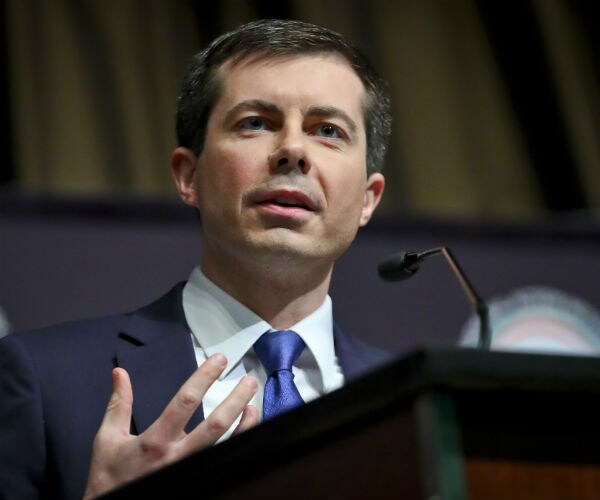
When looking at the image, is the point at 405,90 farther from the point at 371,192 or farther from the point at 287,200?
the point at 287,200

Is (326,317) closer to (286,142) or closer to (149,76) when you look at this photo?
(286,142)

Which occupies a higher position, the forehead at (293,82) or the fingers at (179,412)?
the forehead at (293,82)

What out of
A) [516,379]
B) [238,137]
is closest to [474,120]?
[238,137]

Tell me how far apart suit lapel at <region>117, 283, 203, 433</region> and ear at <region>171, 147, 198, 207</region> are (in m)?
0.20

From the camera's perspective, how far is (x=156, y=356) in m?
2.02

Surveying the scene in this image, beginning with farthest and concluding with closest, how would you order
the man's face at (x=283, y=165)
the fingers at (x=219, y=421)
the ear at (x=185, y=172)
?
the ear at (x=185, y=172) < the man's face at (x=283, y=165) < the fingers at (x=219, y=421)

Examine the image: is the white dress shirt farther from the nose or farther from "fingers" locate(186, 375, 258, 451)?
"fingers" locate(186, 375, 258, 451)

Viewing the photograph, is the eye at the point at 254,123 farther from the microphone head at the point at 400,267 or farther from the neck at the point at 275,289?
the microphone head at the point at 400,267

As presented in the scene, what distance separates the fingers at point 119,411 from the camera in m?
1.60

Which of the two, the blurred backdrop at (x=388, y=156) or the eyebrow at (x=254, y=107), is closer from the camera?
the eyebrow at (x=254, y=107)

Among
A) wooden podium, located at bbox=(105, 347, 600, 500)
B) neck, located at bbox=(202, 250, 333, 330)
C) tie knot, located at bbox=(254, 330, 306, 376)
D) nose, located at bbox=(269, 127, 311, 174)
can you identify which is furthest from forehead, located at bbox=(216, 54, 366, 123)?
wooden podium, located at bbox=(105, 347, 600, 500)

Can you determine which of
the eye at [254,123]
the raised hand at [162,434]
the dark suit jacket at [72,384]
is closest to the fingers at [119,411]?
the raised hand at [162,434]

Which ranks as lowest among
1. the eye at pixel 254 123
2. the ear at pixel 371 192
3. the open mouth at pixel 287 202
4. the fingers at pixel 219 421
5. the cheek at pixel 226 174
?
the fingers at pixel 219 421

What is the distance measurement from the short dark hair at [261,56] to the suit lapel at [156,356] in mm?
309
